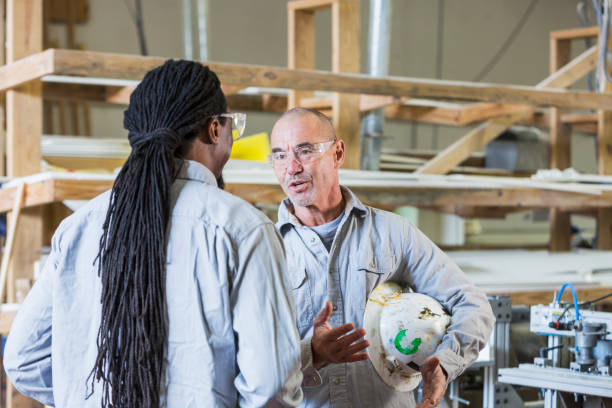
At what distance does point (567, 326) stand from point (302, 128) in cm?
130

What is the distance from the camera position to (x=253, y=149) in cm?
401

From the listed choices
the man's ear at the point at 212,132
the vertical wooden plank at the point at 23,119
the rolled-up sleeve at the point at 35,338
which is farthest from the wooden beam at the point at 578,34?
the rolled-up sleeve at the point at 35,338

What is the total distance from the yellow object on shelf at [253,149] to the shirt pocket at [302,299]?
1723mm

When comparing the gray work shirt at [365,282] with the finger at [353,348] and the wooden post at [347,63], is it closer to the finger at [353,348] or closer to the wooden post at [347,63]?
the finger at [353,348]

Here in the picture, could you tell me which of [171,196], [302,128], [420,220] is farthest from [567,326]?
[420,220]

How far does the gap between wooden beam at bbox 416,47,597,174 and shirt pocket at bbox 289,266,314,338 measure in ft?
7.48

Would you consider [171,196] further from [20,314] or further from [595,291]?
[595,291]

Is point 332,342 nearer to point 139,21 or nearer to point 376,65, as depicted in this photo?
point 376,65

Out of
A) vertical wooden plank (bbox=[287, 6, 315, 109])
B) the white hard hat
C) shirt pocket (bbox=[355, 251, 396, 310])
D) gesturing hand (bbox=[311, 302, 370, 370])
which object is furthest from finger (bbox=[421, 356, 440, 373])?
vertical wooden plank (bbox=[287, 6, 315, 109])

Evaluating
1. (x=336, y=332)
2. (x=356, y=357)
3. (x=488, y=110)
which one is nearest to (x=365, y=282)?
(x=356, y=357)

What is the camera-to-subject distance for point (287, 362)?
1452 mm

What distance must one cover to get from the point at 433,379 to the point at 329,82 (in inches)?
73.7

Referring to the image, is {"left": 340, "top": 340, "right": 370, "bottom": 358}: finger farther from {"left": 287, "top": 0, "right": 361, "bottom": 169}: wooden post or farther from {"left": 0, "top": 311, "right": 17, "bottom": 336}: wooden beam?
{"left": 287, "top": 0, "right": 361, "bottom": 169}: wooden post

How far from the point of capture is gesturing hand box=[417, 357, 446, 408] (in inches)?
86.0
